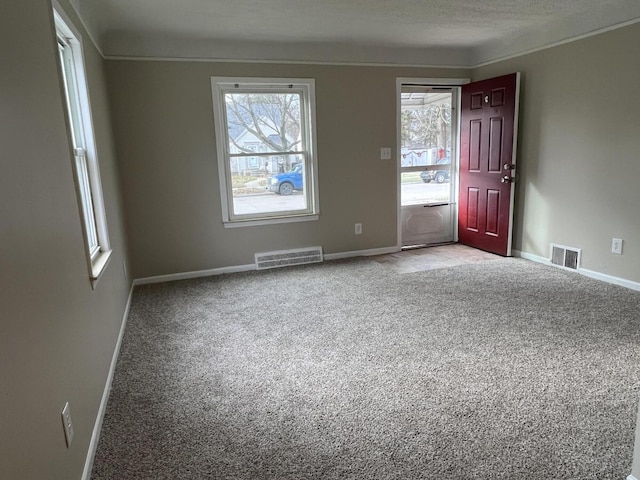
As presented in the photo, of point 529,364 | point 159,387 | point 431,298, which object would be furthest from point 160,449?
point 431,298

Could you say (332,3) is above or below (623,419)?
above

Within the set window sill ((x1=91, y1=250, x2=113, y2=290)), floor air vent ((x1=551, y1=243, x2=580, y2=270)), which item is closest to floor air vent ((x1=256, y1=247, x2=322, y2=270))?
window sill ((x1=91, y1=250, x2=113, y2=290))

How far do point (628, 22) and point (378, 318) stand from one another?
10.1ft

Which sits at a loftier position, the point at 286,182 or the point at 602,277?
the point at 286,182

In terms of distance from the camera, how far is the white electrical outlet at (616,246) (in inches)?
146

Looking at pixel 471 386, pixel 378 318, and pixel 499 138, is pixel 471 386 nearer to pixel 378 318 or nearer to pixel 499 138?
pixel 378 318

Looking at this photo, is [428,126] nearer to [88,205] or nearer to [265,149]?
[265,149]

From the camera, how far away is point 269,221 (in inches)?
183

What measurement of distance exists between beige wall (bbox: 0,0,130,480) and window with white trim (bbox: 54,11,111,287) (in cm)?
59

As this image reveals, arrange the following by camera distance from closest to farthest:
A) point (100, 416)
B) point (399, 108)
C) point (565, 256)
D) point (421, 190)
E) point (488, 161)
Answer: point (100, 416) → point (565, 256) → point (488, 161) → point (399, 108) → point (421, 190)

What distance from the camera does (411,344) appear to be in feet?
9.07

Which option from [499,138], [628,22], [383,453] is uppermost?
[628,22]

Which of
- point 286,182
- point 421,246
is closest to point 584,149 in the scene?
point 421,246

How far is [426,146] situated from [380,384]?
3.67 m
